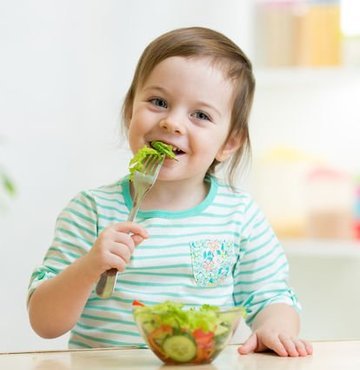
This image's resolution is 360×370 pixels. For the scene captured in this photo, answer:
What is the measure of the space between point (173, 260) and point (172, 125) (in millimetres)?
227

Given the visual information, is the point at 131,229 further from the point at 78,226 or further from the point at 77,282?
the point at 78,226

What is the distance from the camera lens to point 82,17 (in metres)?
2.89

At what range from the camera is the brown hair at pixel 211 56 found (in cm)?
145

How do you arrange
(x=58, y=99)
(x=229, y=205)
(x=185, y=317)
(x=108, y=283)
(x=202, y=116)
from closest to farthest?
(x=185, y=317) < (x=108, y=283) < (x=202, y=116) < (x=229, y=205) < (x=58, y=99)

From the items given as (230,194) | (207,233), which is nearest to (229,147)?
(230,194)

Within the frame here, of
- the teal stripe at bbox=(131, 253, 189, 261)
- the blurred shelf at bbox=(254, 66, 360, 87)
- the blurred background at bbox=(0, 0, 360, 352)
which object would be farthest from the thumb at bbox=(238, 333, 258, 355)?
the blurred shelf at bbox=(254, 66, 360, 87)

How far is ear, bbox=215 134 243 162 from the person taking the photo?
5.19ft

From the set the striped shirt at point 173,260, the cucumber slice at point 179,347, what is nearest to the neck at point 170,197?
the striped shirt at point 173,260

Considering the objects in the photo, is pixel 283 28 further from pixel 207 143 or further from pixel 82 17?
pixel 207 143

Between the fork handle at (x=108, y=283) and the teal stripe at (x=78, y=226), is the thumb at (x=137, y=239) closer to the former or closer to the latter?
the fork handle at (x=108, y=283)

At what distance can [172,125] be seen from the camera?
1.35 meters

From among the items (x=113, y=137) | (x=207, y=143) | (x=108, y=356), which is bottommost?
(x=113, y=137)

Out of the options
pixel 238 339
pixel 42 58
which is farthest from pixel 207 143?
pixel 42 58

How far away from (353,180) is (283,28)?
54cm
